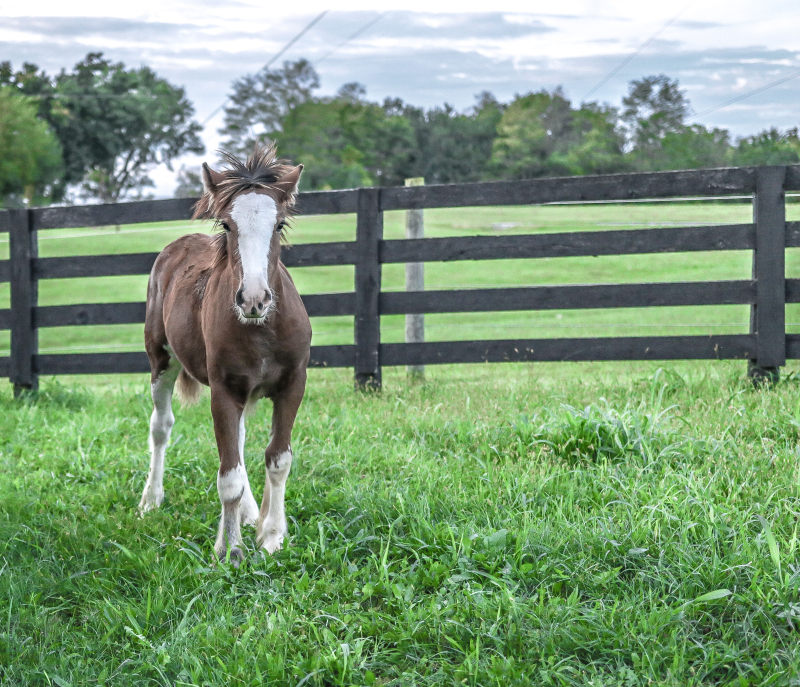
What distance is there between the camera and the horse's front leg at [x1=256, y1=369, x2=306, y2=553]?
3.76 metres

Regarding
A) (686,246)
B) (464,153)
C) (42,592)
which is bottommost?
(42,592)

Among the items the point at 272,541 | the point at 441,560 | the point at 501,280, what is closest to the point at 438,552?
the point at 441,560

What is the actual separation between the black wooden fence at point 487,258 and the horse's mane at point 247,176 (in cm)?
311

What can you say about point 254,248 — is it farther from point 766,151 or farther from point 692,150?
point 692,150

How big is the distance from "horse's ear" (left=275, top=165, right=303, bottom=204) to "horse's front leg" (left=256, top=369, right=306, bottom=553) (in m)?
0.85

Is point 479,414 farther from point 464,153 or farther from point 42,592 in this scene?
point 464,153

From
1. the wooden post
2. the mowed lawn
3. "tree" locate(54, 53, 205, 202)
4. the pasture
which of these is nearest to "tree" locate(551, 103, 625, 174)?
the mowed lawn

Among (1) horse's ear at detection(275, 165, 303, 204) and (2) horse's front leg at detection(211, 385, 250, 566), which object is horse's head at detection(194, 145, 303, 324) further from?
(2) horse's front leg at detection(211, 385, 250, 566)

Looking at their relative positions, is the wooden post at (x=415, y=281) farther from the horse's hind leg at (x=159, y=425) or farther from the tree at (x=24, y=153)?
the tree at (x=24, y=153)

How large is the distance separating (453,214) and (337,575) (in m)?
27.6

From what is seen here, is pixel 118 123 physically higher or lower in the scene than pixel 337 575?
higher

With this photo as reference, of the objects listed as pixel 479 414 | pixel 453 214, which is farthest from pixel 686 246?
pixel 453 214

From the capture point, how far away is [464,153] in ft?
189

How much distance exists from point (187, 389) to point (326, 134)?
189ft
